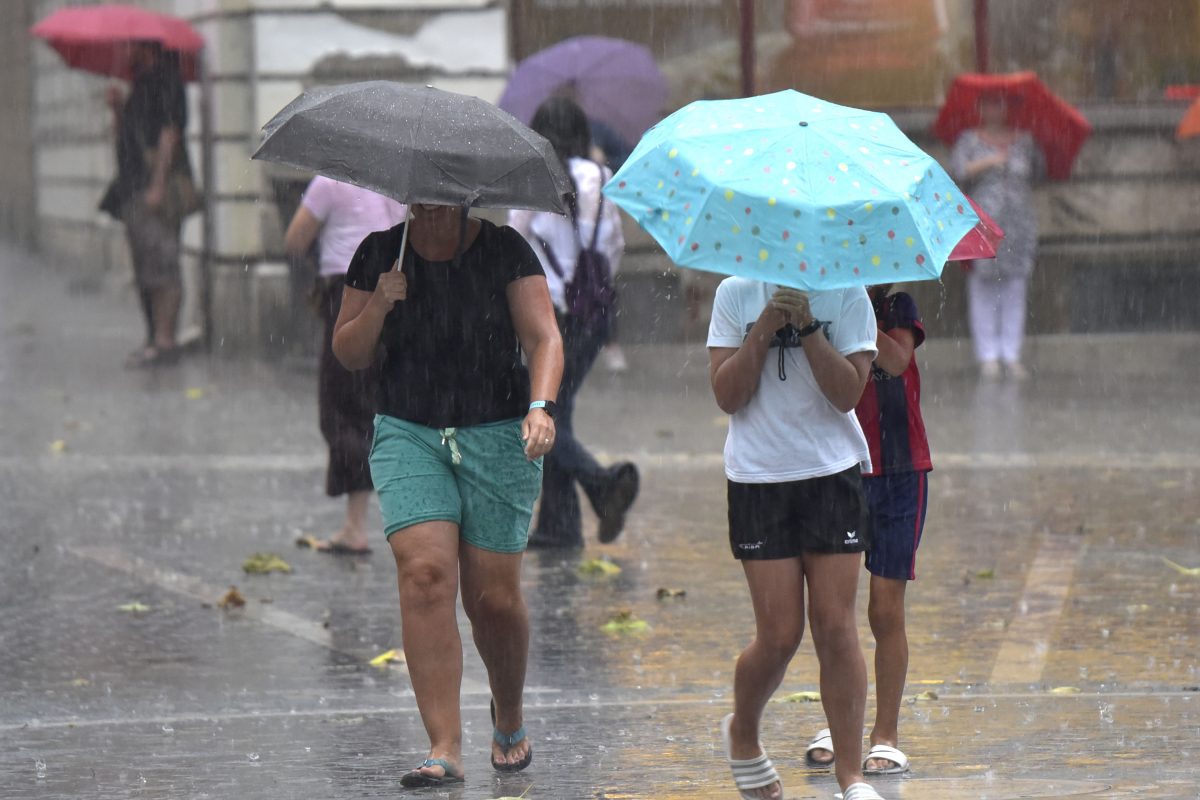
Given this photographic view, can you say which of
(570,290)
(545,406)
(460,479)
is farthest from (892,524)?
(570,290)

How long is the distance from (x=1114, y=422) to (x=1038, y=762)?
7.47m

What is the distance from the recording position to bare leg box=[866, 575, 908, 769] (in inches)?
221

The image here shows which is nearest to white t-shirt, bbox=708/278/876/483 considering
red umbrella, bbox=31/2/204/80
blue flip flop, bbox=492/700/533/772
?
blue flip flop, bbox=492/700/533/772

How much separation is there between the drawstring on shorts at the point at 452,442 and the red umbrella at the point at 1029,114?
1003cm

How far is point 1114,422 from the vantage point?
12.9 meters

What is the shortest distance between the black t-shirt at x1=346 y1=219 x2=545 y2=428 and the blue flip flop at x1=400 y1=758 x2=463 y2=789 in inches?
33.2

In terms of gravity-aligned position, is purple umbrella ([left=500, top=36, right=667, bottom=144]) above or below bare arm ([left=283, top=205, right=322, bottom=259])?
below

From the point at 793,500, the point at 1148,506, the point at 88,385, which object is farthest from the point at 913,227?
the point at 88,385

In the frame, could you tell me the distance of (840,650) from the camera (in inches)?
202

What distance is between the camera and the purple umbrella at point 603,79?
1406 centimetres

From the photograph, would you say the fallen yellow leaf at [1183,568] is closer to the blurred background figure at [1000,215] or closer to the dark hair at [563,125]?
the dark hair at [563,125]

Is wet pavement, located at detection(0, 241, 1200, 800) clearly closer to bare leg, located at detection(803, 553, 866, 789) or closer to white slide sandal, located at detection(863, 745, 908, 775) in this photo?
white slide sandal, located at detection(863, 745, 908, 775)

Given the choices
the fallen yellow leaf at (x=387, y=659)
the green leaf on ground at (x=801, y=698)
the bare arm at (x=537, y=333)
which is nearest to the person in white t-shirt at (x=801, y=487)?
the bare arm at (x=537, y=333)

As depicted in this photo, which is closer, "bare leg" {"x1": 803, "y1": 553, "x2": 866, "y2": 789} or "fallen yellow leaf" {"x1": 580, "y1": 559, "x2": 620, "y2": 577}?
"bare leg" {"x1": 803, "y1": 553, "x2": 866, "y2": 789}
